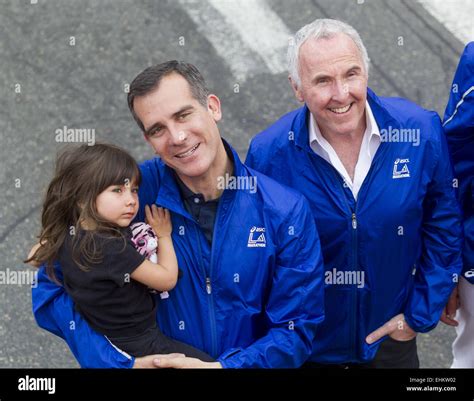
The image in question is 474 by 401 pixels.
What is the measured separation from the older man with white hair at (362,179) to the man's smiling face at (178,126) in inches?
22.4

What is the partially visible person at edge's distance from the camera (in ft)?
14.2

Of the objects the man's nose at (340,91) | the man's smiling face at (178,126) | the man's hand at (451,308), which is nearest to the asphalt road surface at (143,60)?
the man's hand at (451,308)

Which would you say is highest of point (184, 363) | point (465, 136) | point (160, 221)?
point (465, 136)

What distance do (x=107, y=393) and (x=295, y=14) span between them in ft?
18.5

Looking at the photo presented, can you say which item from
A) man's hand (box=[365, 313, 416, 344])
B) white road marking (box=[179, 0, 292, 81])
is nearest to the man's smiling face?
man's hand (box=[365, 313, 416, 344])

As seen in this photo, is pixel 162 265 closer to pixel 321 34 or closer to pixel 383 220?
pixel 383 220

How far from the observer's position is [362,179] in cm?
435

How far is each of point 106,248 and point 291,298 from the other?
3.11 feet

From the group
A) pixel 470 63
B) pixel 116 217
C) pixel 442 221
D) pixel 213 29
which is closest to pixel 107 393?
pixel 116 217

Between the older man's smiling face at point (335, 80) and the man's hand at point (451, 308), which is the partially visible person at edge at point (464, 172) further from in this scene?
the older man's smiling face at point (335, 80)

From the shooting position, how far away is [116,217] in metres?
4.11

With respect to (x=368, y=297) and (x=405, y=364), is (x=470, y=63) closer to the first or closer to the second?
(x=368, y=297)

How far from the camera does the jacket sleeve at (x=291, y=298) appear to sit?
4.08 meters

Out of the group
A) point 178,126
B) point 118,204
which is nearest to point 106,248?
point 118,204
